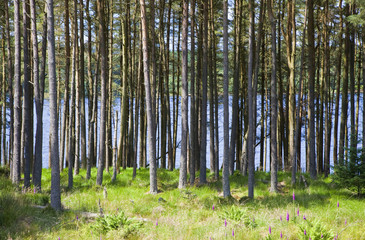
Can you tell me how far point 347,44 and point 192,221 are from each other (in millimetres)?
12794

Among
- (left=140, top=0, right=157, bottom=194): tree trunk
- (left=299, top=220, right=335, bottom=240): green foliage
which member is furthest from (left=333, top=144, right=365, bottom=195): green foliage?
(left=140, top=0, right=157, bottom=194): tree trunk

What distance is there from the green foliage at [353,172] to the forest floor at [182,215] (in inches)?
19.0

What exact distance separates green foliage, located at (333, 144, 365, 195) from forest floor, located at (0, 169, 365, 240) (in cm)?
48

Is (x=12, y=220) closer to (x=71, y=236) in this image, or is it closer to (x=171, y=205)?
(x=71, y=236)

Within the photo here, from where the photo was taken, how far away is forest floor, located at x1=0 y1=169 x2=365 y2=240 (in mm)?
5379

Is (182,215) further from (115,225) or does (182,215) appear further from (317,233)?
(317,233)

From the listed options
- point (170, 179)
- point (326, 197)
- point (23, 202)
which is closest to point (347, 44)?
point (326, 197)

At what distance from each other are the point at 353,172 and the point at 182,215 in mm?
5876

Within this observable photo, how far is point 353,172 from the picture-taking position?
31.3 ft

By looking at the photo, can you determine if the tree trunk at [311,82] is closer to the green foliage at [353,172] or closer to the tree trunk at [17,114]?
the green foliage at [353,172]

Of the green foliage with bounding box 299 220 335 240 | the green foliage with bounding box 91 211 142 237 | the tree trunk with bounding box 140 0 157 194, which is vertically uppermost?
the tree trunk with bounding box 140 0 157 194

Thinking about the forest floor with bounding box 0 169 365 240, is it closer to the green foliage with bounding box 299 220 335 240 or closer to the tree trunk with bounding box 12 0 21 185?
the green foliage with bounding box 299 220 335 240

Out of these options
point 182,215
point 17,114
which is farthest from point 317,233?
point 17,114

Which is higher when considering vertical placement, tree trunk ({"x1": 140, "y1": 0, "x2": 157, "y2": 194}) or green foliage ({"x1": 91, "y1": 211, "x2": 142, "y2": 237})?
tree trunk ({"x1": 140, "y1": 0, "x2": 157, "y2": 194})
